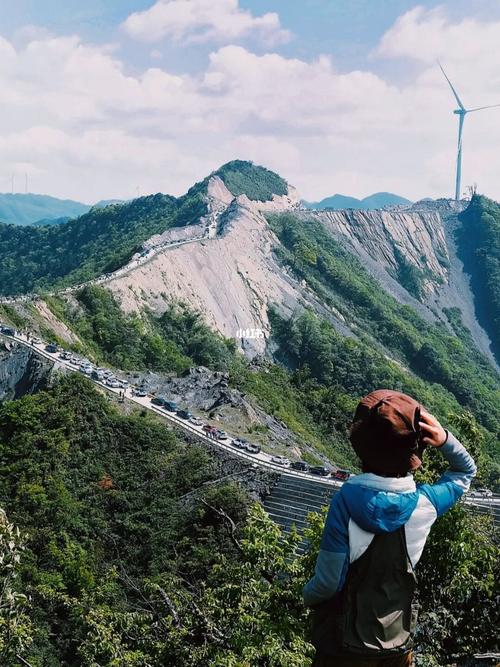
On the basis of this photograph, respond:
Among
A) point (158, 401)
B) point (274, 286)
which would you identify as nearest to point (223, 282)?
point (274, 286)

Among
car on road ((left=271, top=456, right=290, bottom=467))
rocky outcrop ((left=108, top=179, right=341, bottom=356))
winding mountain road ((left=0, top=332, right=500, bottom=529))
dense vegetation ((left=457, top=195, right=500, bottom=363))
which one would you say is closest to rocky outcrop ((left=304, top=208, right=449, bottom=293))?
dense vegetation ((left=457, top=195, right=500, bottom=363))

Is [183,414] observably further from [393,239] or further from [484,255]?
[484,255]

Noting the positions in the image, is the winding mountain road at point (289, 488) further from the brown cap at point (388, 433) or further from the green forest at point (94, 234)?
the green forest at point (94, 234)

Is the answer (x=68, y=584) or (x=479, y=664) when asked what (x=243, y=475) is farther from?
(x=479, y=664)

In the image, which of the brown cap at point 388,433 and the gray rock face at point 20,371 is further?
the gray rock face at point 20,371

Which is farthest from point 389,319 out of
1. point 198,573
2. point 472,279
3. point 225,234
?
point 198,573

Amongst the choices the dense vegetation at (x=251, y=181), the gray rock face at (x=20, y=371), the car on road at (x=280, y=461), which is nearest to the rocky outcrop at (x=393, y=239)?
the dense vegetation at (x=251, y=181)
